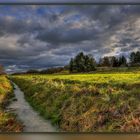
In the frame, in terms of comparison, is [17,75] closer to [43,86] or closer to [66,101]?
[43,86]

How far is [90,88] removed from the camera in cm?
490

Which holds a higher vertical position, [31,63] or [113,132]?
[31,63]

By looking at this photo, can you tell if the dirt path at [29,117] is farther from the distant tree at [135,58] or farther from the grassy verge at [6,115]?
the distant tree at [135,58]

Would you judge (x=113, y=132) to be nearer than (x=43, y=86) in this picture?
Yes

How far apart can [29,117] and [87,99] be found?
2.33 ft

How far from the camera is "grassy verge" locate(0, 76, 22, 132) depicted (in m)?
4.77

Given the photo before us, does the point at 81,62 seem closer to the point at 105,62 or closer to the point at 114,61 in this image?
the point at 105,62

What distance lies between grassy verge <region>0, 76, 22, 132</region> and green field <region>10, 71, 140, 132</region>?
15cm

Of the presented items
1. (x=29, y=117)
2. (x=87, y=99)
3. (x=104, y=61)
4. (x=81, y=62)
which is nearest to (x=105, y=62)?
(x=104, y=61)

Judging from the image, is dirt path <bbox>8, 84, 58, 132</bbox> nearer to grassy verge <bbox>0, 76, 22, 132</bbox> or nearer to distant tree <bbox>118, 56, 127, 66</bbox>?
grassy verge <bbox>0, 76, 22, 132</bbox>

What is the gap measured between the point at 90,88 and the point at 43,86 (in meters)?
0.57

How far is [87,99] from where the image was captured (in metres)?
4.86

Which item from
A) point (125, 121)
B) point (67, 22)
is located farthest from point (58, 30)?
point (125, 121)

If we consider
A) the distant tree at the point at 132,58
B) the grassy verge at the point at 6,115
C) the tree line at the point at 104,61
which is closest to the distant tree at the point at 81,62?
the tree line at the point at 104,61
